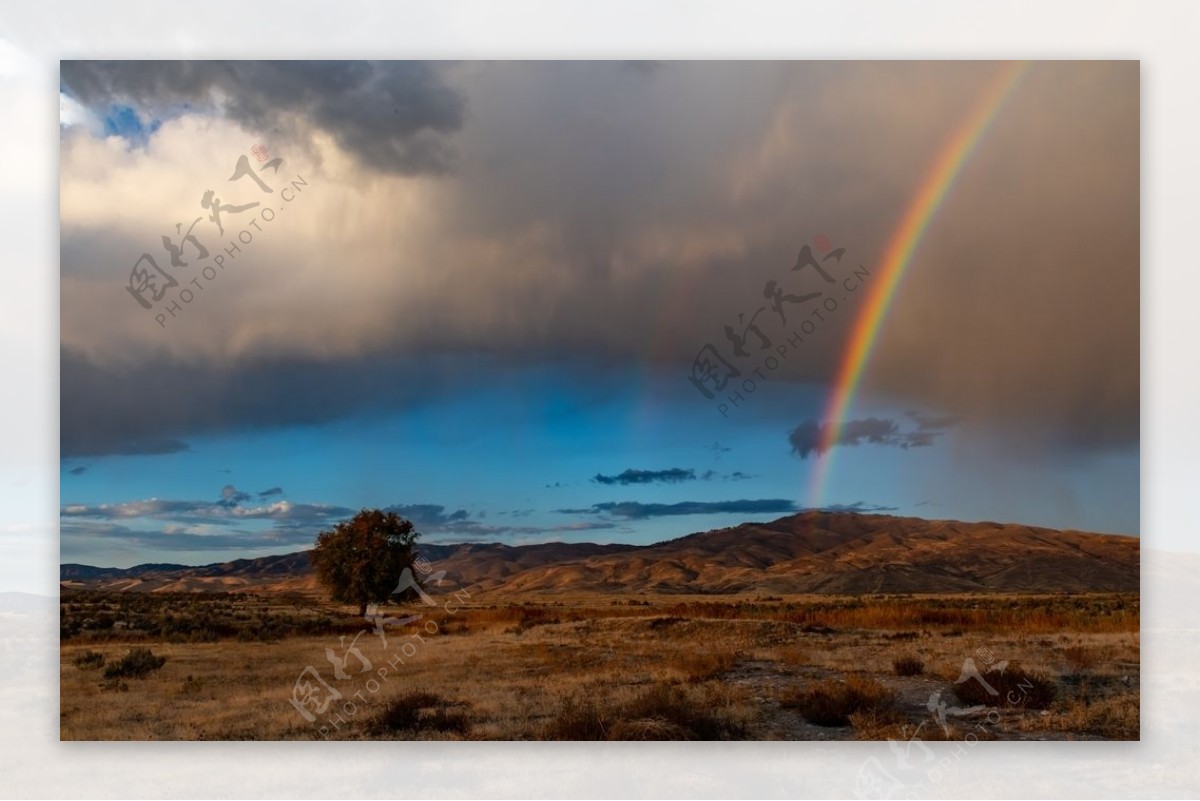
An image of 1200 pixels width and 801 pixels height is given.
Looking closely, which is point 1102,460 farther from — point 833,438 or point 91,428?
point 91,428

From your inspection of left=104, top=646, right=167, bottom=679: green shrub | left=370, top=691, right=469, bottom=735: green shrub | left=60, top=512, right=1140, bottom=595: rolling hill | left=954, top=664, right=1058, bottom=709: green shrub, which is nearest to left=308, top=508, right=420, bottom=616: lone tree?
left=60, top=512, right=1140, bottom=595: rolling hill

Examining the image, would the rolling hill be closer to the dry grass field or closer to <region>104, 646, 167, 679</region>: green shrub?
the dry grass field

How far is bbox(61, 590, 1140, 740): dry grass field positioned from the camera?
7055 millimetres

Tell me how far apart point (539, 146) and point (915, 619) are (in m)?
4.67

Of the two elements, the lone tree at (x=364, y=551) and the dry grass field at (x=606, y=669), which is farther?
the lone tree at (x=364, y=551)

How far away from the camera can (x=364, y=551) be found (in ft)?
23.7

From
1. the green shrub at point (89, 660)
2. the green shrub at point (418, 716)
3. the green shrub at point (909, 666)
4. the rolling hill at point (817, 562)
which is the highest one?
the rolling hill at point (817, 562)

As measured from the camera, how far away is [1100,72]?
23.6 ft

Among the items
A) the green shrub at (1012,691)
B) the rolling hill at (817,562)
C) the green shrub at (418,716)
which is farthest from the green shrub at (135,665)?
the green shrub at (1012,691)

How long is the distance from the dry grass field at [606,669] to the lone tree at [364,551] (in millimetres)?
274

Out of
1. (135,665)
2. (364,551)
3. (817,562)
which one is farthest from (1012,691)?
(135,665)

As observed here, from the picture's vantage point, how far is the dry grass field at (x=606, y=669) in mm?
7055

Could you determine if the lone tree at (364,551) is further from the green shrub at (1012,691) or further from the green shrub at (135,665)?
the green shrub at (1012,691)

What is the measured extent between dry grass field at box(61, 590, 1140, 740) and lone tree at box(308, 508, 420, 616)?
0.27 meters
